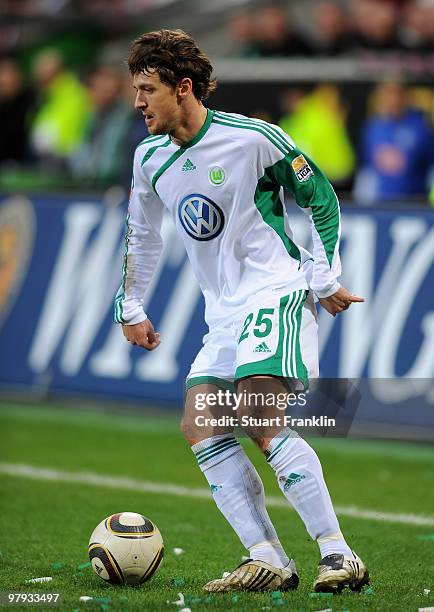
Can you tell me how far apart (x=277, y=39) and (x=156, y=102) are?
865cm

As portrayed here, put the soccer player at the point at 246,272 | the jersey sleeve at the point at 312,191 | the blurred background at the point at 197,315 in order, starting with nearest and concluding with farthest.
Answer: the soccer player at the point at 246,272
the jersey sleeve at the point at 312,191
the blurred background at the point at 197,315

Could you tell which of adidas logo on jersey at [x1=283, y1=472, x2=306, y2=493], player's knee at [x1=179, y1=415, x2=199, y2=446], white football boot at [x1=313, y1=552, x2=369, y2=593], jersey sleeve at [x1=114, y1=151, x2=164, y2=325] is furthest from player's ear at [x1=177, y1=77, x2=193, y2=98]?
white football boot at [x1=313, y1=552, x2=369, y2=593]

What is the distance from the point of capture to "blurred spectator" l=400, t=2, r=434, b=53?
12914mm

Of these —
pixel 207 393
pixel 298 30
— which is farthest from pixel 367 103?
pixel 207 393

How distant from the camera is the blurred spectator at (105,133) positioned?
1511 cm

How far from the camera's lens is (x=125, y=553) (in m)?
6.18

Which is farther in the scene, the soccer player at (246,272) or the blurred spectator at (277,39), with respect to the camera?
the blurred spectator at (277,39)

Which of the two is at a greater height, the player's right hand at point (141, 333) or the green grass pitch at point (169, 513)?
the player's right hand at point (141, 333)

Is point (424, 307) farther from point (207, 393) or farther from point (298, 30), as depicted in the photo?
point (298, 30)

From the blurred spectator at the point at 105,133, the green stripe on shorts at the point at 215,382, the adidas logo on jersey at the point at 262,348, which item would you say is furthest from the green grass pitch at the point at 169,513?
the blurred spectator at the point at 105,133

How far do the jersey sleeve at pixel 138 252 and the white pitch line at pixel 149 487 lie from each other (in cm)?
259

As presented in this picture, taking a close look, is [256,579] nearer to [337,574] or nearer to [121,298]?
[337,574]

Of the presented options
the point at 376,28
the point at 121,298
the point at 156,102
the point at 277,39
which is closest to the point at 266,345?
the point at 121,298

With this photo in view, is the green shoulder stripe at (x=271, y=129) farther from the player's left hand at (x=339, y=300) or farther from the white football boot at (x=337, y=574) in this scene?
the white football boot at (x=337, y=574)
